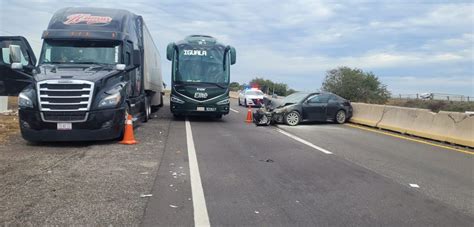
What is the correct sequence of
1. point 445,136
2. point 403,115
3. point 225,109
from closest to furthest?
point 445,136
point 403,115
point 225,109

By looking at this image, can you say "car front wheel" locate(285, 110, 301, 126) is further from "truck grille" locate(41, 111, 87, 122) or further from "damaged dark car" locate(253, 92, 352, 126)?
"truck grille" locate(41, 111, 87, 122)

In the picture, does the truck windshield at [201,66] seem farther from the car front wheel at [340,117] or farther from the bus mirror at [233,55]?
the car front wheel at [340,117]

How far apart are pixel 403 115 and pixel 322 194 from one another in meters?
10.7

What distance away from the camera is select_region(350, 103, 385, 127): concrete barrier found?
59.2 feet

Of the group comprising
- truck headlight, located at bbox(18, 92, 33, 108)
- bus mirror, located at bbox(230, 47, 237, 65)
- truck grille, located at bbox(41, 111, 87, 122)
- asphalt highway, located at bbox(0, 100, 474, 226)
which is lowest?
asphalt highway, located at bbox(0, 100, 474, 226)

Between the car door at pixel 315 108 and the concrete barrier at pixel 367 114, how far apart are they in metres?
1.67

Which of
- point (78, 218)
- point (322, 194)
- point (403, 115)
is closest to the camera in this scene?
point (78, 218)

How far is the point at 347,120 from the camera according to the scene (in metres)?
20.1

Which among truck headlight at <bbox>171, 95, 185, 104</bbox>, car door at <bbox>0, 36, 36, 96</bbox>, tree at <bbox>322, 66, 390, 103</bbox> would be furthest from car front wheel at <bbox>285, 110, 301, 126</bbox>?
tree at <bbox>322, 66, 390, 103</bbox>

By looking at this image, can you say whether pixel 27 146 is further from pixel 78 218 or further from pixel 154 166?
pixel 78 218

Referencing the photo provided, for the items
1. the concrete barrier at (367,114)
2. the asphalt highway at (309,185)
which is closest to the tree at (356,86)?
the concrete barrier at (367,114)

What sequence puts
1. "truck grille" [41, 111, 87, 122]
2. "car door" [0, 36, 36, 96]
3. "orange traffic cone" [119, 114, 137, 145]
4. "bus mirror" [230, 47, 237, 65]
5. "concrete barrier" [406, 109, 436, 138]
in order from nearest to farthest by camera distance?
"truck grille" [41, 111, 87, 122] → "orange traffic cone" [119, 114, 137, 145] → "car door" [0, 36, 36, 96] → "concrete barrier" [406, 109, 436, 138] → "bus mirror" [230, 47, 237, 65]

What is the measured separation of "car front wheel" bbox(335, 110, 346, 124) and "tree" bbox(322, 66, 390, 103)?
26.3m

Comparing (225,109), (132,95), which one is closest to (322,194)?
(132,95)
